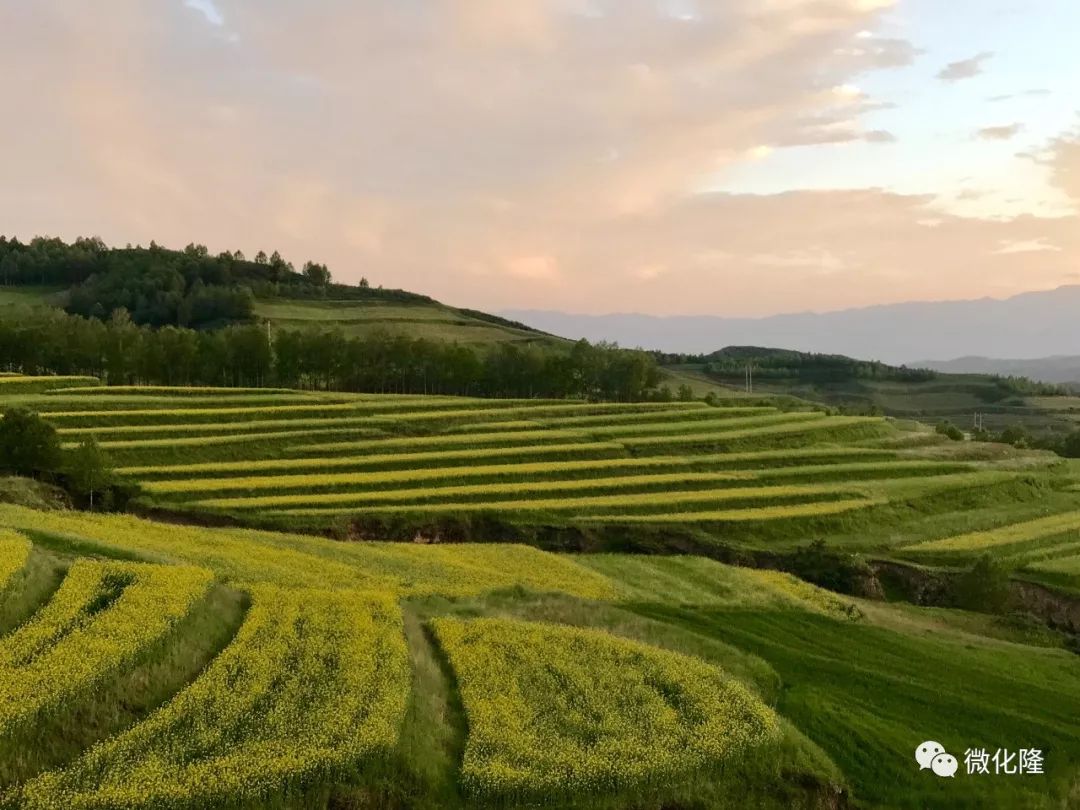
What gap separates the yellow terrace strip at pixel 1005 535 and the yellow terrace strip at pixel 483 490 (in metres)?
16.7

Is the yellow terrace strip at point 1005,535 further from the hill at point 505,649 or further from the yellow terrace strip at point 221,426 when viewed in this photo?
the yellow terrace strip at point 221,426

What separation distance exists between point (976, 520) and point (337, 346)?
87.6 metres

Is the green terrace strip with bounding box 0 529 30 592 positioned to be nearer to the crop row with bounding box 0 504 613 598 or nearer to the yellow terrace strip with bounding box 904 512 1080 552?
the crop row with bounding box 0 504 613 598

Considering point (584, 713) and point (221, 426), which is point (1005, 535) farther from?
Result: point (221, 426)

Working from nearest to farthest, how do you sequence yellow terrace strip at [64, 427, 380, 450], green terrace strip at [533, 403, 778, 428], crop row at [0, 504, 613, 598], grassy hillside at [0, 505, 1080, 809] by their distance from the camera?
grassy hillside at [0, 505, 1080, 809], crop row at [0, 504, 613, 598], yellow terrace strip at [64, 427, 380, 450], green terrace strip at [533, 403, 778, 428]

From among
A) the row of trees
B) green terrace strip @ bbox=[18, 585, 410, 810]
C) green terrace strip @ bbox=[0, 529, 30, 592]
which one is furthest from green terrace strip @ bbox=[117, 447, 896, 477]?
the row of trees


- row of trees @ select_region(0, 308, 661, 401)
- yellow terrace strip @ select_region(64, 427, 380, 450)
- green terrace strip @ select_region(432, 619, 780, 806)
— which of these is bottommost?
green terrace strip @ select_region(432, 619, 780, 806)

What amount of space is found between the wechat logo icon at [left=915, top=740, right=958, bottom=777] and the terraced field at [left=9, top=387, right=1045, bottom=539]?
3406 cm

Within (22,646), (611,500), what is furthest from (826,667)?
(611,500)

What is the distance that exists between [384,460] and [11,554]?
4086cm

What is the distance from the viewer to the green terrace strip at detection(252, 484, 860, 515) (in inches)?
2049

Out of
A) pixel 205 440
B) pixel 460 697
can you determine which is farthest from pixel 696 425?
pixel 460 697

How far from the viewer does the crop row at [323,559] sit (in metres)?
29.8

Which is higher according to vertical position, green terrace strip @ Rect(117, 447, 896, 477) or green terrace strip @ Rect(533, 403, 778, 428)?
green terrace strip @ Rect(533, 403, 778, 428)
